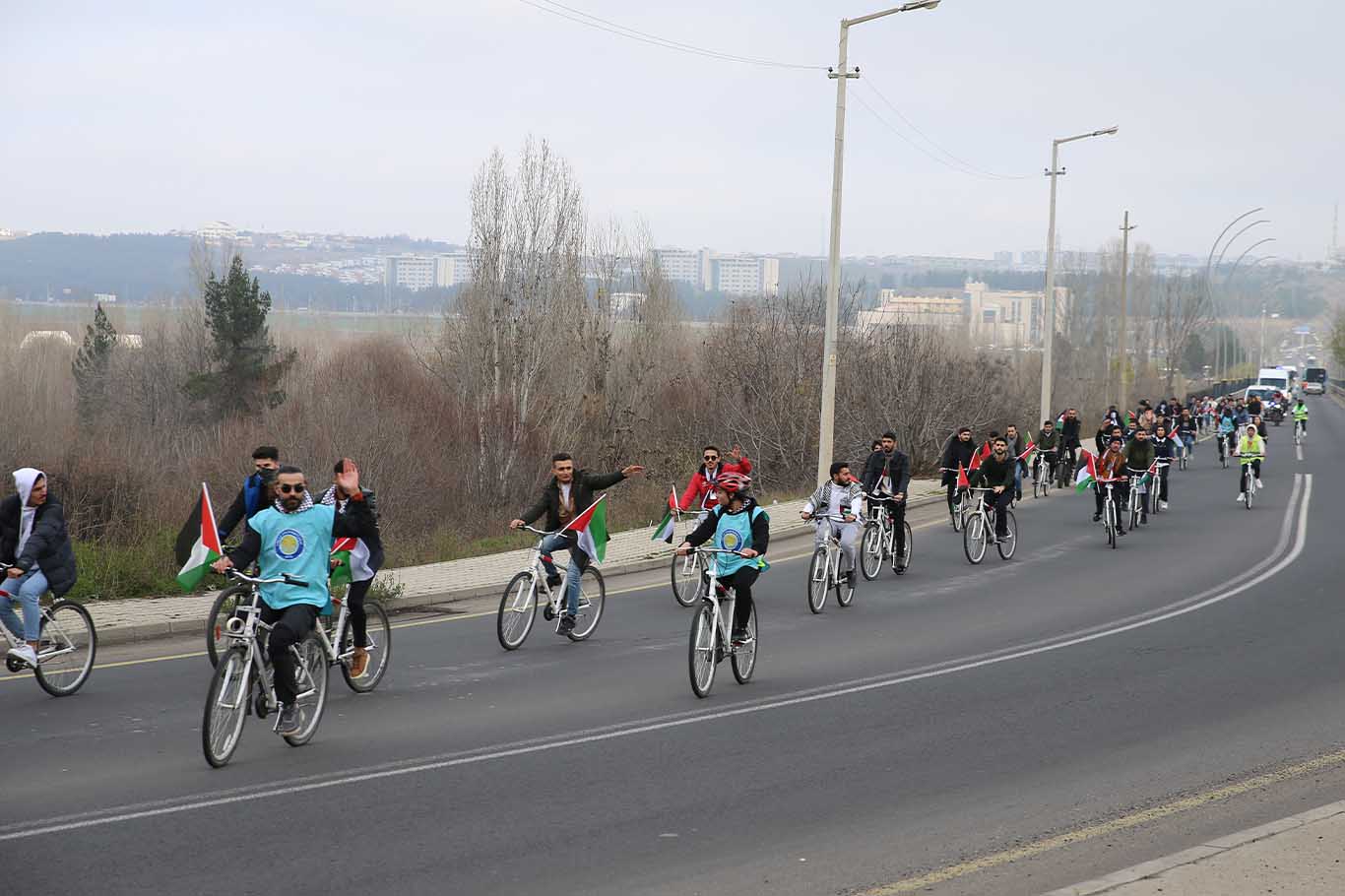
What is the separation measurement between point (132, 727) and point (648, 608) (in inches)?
310

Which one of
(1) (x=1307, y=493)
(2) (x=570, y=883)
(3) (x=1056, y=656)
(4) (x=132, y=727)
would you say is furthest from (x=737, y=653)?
(1) (x=1307, y=493)

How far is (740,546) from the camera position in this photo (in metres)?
A: 12.6

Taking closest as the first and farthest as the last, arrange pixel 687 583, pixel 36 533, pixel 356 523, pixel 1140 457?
pixel 36 533 < pixel 356 523 < pixel 687 583 < pixel 1140 457

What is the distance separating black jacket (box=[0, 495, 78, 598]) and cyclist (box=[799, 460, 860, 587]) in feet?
28.3

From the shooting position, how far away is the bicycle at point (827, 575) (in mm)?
17406

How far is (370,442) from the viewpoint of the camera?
39906 mm

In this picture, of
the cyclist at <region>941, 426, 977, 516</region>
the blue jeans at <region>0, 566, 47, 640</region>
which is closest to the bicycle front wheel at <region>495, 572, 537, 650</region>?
the blue jeans at <region>0, 566, 47, 640</region>

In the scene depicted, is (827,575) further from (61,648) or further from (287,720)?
(287,720)

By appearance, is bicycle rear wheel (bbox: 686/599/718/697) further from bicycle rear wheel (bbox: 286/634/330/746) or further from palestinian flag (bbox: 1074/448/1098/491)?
palestinian flag (bbox: 1074/448/1098/491)

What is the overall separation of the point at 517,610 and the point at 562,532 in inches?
36.9

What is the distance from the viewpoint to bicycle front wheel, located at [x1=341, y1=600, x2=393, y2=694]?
12.2 meters

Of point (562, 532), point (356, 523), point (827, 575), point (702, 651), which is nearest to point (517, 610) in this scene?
point (562, 532)

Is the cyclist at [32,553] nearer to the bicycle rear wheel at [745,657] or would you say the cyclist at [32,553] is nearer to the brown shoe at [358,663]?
the brown shoe at [358,663]

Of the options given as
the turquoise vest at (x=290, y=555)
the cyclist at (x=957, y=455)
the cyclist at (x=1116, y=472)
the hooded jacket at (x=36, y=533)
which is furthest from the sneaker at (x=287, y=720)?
the cyclist at (x=1116, y=472)
